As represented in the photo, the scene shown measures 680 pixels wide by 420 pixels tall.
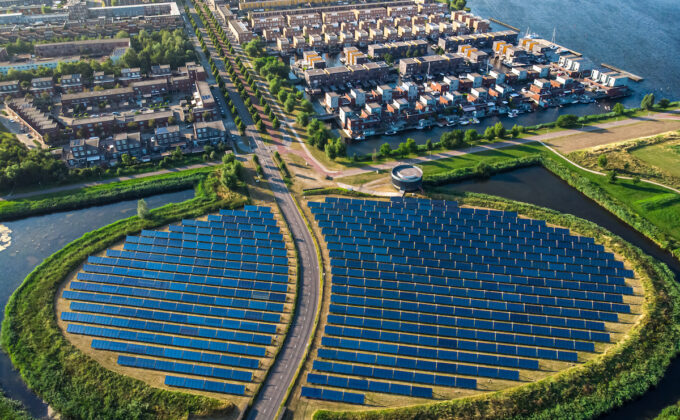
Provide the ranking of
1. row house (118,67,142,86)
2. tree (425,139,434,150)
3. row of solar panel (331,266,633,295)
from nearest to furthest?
row of solar panel (331,266,633,295), tree (425,139,434,150), row house (118,67,142,86)

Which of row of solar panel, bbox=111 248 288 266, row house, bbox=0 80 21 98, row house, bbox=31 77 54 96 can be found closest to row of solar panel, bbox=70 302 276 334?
row of solar panel, bbox=111 248 288 266

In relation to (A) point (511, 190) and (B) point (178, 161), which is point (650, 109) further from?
(B) point (178, 161)

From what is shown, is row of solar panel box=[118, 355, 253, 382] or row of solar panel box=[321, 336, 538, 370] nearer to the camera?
row of solar panel box=[118, 355, 253, 382]

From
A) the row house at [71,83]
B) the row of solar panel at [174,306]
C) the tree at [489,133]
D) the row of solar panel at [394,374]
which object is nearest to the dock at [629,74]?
the tree at [489,133]

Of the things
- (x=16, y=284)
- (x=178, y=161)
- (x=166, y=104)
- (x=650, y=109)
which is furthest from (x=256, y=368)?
(x=650, y=109)

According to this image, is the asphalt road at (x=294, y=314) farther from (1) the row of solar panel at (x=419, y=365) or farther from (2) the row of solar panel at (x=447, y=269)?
(2) the row of solar panel at (x=447, y=269)

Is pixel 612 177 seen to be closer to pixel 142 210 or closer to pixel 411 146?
pixel 411 146

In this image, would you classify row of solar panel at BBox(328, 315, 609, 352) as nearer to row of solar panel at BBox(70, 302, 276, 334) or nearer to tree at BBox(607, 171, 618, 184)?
row of solar panel at BBox(70, 302, 276, 334)
